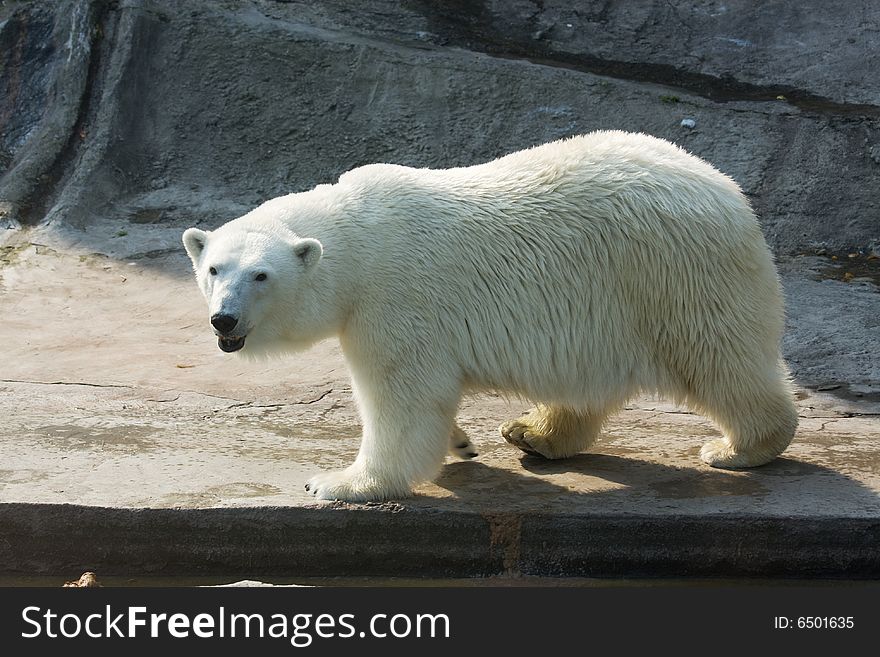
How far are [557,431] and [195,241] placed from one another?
1503 millimetres

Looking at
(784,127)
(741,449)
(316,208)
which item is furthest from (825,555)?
(784,127)

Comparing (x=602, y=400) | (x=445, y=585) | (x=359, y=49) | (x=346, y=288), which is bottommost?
A: (x=445, y=585)

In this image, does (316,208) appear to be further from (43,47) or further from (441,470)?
(43,47)

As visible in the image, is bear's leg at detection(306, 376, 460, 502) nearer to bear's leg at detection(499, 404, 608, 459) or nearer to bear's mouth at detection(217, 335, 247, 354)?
bear's mouth at detection(217, 335, 247, 354)

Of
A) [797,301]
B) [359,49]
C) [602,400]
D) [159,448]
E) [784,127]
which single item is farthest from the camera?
[359,49]

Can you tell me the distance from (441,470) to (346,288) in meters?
0.78

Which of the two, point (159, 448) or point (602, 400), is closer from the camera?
point (602, 400)

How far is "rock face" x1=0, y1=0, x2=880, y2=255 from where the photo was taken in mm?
7734

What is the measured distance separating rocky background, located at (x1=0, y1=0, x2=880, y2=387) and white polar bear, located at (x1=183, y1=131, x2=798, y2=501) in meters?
3.36

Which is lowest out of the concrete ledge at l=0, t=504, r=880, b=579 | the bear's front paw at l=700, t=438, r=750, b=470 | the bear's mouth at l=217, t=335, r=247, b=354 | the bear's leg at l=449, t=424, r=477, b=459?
the concrete ledge at l=0, t=504, r=880, b=579

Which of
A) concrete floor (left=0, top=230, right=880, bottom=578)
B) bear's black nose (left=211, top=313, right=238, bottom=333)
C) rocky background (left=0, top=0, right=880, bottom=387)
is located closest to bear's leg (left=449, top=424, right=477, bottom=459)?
concrete floor (left=0, top=230, right=880, bottom=578)

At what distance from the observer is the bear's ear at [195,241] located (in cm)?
374

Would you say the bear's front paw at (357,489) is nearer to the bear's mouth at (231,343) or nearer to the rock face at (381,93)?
the bear's mouth at (231,343)

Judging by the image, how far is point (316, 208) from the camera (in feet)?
12.7
